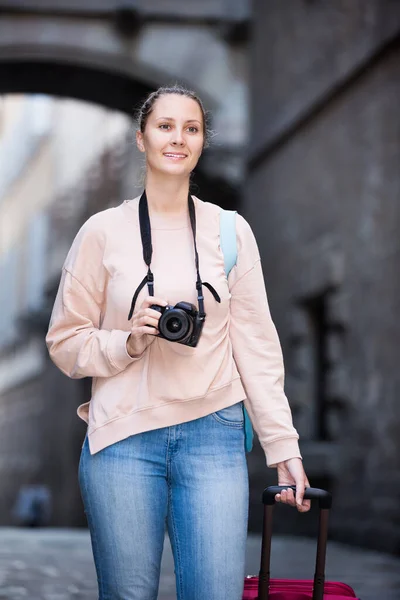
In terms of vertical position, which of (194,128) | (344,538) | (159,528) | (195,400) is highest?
(194,128)

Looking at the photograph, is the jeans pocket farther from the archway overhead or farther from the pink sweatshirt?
the archway overhead

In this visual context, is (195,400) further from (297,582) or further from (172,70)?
(172,70)

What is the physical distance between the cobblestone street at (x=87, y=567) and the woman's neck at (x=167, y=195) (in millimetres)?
2979

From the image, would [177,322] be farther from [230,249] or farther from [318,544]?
[318,544]

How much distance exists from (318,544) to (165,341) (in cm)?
55

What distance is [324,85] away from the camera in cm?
1048

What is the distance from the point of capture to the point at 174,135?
105 inches

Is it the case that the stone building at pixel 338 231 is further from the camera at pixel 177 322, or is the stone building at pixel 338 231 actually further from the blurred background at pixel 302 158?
the camera at pixel 177 322

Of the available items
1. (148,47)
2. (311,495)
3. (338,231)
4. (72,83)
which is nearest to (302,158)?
(338,231)

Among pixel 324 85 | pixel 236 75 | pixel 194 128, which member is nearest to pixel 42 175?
pixel 236 75

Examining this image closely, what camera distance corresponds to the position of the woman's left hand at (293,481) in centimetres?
256

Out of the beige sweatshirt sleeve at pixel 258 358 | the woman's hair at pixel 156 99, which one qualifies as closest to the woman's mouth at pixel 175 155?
the woman's hair at pixel 156 99

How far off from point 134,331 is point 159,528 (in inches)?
16.6

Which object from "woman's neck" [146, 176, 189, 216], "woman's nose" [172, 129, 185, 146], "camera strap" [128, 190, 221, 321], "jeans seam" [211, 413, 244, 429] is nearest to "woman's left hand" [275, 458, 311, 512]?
"jeans seam" [211, 413, 244, 429]
